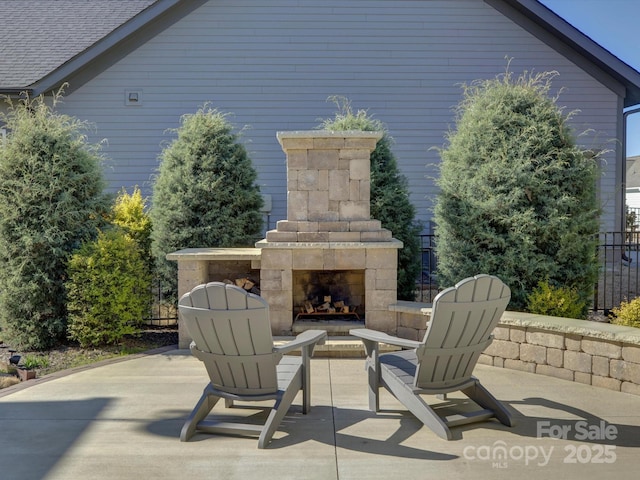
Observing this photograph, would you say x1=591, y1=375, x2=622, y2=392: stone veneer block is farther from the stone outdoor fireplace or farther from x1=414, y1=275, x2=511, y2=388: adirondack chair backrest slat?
the stone outdoor fireplace

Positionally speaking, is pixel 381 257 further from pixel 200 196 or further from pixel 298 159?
pixel 200 196

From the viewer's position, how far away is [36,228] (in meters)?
6.54

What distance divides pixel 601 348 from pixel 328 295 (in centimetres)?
309

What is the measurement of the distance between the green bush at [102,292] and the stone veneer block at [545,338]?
13.7 ft

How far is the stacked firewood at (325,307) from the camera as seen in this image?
22.1 ft

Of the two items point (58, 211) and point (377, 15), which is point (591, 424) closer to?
point (58, 211)

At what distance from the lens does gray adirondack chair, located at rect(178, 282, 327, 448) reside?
12.3 feet

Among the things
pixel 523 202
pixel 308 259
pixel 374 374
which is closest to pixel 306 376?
pixel 374 374

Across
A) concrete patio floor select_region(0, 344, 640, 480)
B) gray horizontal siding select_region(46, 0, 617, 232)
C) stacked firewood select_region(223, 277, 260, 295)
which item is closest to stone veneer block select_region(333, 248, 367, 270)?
stacked firewood select_region(223, 277, 260, 295)

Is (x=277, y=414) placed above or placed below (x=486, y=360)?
above

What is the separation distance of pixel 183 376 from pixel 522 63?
29.4 feet

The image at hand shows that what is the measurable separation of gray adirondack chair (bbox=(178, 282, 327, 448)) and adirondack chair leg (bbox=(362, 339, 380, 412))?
23.0 inches

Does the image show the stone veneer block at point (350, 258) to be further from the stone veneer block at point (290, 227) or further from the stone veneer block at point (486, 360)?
the stone veneer block at point (486, 360)

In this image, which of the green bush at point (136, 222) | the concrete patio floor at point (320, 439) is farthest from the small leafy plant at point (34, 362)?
the green bush at point (136, 222)
